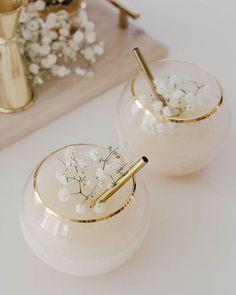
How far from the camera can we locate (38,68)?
911 mm

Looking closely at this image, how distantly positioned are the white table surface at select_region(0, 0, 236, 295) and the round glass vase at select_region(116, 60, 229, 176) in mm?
46

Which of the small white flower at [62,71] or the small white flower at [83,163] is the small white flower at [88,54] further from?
the small white flower at [83,163]

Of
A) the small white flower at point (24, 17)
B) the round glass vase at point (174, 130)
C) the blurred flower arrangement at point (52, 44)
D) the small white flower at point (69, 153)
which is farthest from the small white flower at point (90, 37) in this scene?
the small white flower at point (69, 153)

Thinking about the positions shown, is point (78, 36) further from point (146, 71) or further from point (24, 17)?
point (146, 71)

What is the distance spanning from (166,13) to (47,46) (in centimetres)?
29

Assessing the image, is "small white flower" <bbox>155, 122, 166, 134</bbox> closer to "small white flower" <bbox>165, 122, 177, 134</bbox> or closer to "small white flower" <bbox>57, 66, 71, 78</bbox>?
"small white flower" <bbox>165, 122, 177, 134</bbox>

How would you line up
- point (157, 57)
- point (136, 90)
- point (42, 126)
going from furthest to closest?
point (157, 57)
point (42, 126)
point (136, 90)

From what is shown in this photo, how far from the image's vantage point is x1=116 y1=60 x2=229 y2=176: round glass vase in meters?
0.71

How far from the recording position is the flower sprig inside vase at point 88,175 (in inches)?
24.1

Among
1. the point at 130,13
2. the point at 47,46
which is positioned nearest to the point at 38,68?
the point at 47,46

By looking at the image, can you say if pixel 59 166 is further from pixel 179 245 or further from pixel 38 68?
pixel 38 68

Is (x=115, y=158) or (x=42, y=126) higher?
(x=115, y=158)

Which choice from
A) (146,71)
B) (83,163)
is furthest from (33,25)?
(83,163)

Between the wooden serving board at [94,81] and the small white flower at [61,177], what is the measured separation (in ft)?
0.74
